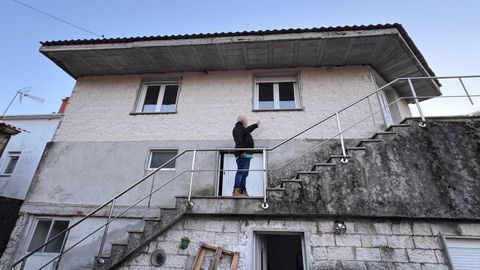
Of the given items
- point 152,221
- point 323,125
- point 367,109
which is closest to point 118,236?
point 152,221

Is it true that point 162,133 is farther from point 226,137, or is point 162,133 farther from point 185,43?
point 185,43

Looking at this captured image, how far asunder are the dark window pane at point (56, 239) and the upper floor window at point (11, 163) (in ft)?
19.6

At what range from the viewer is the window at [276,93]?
7458 mm

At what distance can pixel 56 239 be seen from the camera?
253 inches

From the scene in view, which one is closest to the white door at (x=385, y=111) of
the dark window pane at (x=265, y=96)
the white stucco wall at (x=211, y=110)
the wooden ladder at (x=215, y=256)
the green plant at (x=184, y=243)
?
the white stucco wall at (x=211, y=110)

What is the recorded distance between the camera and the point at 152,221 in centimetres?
448

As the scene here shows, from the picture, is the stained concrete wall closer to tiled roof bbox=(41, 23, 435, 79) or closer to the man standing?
the man standing

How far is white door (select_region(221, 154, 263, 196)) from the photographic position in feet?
20.7

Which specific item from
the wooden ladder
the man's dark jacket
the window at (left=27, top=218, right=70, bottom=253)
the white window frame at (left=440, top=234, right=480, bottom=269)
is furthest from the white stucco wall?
the wooden ladder

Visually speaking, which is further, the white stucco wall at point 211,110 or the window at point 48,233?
the white stucco wall at point 211,110

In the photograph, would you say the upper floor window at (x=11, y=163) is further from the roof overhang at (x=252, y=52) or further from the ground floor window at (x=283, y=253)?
the ground floor window at (x=283, y=253)

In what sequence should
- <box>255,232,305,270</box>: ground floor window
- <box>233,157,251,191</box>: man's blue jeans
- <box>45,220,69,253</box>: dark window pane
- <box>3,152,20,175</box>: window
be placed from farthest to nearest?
<box>3,152,20,175</box>: window → <box>255,232,305,270</box>: ground floor window → <box>45,220,69,253</box>: dark window pane → <box>233,157,251,191</box>: man's blue jeans

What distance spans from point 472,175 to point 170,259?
557 centimetres

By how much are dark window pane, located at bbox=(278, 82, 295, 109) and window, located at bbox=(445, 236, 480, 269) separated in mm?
4641
